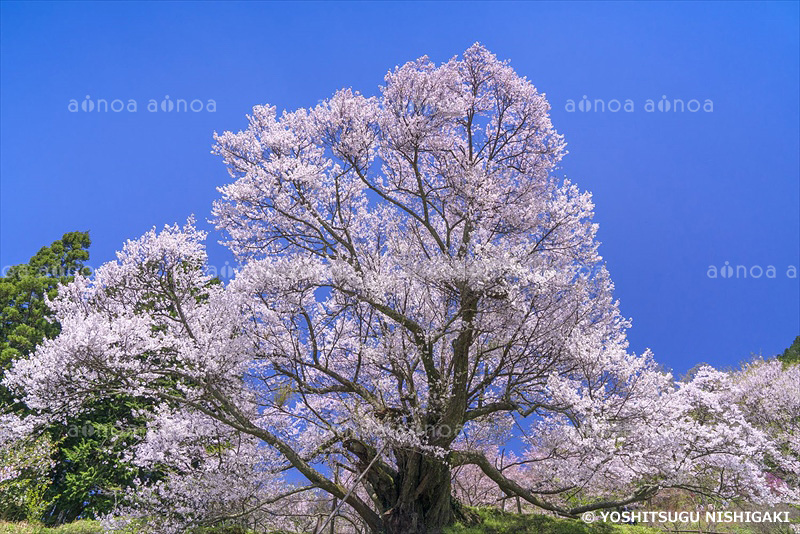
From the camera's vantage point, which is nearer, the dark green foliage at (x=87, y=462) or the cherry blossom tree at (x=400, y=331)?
the cherry blossom tree at (x=400, y=331)

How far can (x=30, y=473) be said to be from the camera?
1634cm

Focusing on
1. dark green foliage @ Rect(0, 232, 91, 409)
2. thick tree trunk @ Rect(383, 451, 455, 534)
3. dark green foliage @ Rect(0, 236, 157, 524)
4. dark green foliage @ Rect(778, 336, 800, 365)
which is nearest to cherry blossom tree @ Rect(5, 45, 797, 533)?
thick tree trunk @ Rect(383, 451, 455, 534)

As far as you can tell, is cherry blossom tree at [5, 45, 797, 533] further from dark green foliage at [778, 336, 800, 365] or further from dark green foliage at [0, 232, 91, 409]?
dark green foliage at [778, 336, 800, 365]

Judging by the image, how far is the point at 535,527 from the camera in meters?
12.1

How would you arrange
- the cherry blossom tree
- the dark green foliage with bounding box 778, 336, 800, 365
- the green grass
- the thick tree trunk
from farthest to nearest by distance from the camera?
1. the dark green foliage with bounding box 778, 336, 800, 365
2. the green grass
3. the thick tree trunk
4. the cherry blossom tree

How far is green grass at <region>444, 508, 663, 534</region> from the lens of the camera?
11562 mm

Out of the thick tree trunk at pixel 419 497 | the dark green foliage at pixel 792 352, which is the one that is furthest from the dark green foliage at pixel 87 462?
the dark green foliage at pixel 792 352

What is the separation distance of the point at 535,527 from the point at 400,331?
559 centimetres

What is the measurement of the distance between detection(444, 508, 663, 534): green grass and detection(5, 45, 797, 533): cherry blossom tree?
0.62m

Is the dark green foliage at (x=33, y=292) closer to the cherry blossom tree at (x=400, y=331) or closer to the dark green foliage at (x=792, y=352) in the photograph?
the cherry blossom tree at (x=400, y=331)

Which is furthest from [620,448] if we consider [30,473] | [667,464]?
[30,473]

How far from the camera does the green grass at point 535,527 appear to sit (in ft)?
37.9

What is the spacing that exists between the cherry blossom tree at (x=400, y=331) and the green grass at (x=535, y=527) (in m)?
0.62

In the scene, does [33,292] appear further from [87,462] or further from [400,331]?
[400,331]
